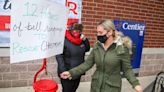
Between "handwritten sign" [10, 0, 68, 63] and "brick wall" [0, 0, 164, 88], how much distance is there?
8.78ft

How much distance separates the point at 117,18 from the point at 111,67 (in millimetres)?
3583

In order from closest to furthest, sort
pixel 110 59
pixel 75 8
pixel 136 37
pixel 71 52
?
1. pixel 110 59
2. pixel 71 52
3. pixel 75 8
4. pixel 136 37

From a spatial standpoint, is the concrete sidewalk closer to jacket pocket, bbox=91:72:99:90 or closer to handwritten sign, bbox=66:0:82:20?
handwritten sign, bbox=66:0:82:20

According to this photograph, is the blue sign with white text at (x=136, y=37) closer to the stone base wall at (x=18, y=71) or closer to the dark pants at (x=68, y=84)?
the stone base wall at (x=18, y=71)

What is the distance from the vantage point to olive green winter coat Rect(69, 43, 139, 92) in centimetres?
329

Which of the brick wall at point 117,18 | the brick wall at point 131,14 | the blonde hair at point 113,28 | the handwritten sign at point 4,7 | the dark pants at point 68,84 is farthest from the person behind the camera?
the brick wall at point 131,14

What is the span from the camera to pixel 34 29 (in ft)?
9.25

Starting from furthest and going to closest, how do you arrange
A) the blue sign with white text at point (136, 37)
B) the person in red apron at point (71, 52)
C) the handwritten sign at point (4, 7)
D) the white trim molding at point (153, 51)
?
the white trim molding at point (153, 51) → the blue sign with white text at point (136, 37) → the handwritten sign at point (4, 7) → the person in red apron at point (71, 52)

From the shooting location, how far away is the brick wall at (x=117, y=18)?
5605 mm

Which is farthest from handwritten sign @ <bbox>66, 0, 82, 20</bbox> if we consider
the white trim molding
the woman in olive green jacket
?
the woman in olive green jacket

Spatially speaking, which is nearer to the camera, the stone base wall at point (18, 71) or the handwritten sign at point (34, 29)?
the handwritten sign at point (34, 29)

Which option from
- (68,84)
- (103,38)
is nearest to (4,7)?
(68,84)

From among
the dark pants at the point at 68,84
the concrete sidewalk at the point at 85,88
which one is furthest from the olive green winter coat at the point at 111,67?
the concrete sidewalk at the point at 85,88

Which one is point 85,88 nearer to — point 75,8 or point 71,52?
point 75,8
